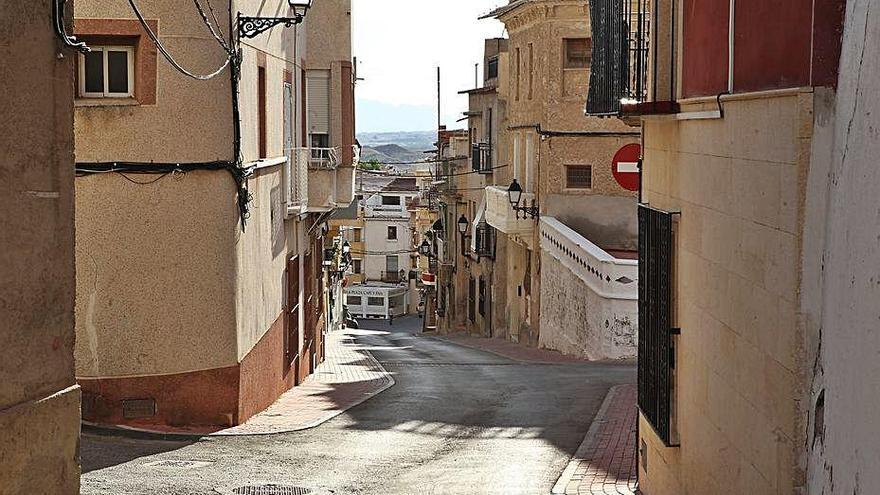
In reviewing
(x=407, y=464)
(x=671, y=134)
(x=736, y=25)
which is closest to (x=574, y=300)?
(x=407, y=464)

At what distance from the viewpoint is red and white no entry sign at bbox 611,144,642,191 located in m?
19.2

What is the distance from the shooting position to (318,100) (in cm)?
2477

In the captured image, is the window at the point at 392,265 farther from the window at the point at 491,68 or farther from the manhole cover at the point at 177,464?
the manhole cover at the point at 177,464

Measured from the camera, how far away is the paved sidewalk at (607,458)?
12.1m

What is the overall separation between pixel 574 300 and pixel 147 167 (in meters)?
12.6

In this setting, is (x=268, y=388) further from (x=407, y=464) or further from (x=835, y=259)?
(x=835, y=259)

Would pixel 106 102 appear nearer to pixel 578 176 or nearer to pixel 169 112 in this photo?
pixel 169 112

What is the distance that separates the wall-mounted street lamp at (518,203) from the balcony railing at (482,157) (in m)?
9.89

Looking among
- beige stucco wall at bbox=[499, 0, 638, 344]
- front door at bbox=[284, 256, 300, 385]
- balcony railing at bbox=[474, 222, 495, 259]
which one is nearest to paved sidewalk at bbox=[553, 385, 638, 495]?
front door at bbox=[284, 256, 300, 385]

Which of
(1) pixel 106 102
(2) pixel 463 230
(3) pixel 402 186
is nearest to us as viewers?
(1) pixel 106 102

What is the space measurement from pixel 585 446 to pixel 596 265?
8.91 metres

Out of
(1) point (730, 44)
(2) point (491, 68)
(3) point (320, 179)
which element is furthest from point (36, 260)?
(2) point (491, 68)

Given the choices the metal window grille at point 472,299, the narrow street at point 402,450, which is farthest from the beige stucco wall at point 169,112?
the metal window grille at point 472,299

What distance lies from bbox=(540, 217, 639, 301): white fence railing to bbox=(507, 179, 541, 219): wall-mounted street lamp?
2.69m
